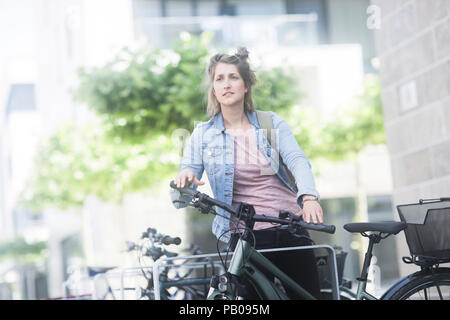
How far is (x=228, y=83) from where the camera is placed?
332 centimetres

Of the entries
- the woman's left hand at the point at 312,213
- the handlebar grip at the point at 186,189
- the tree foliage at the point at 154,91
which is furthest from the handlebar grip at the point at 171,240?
the tree foliage at the point at 154,91

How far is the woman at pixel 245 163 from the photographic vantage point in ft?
10.6

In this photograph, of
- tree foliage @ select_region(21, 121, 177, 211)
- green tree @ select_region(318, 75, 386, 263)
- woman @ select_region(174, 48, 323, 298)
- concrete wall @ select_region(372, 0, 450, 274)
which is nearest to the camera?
woman @ select_region(174, 48, 323, 298)

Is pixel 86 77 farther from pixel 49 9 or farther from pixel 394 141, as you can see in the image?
Result: pixel 49 9

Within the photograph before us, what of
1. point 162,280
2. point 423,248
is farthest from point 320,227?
point 162,280

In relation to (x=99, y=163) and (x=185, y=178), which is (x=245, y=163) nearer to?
(x=185, y=178)

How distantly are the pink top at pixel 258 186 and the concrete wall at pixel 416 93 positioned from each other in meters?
1.80

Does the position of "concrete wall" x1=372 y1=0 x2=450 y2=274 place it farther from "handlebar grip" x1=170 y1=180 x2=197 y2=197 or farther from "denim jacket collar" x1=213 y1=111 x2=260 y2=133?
"handlebar grip" x1=170 y1=180 x2=197 y2=197

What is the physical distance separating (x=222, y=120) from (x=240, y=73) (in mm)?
231

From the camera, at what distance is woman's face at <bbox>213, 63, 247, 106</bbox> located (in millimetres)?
3320

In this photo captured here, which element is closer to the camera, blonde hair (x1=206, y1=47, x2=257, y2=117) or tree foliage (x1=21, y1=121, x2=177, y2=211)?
blonde hair (x1=206, y1=47, x2=257, y2=117)

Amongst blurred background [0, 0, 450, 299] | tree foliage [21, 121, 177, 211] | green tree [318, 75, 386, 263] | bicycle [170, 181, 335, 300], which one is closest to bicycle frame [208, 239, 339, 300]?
bicycle [170, 181, 335, 300]

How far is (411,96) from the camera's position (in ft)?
16.5

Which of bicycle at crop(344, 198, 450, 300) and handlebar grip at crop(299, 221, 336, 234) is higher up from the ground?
handlebar grip at crop(299, 221, 336, 234)
